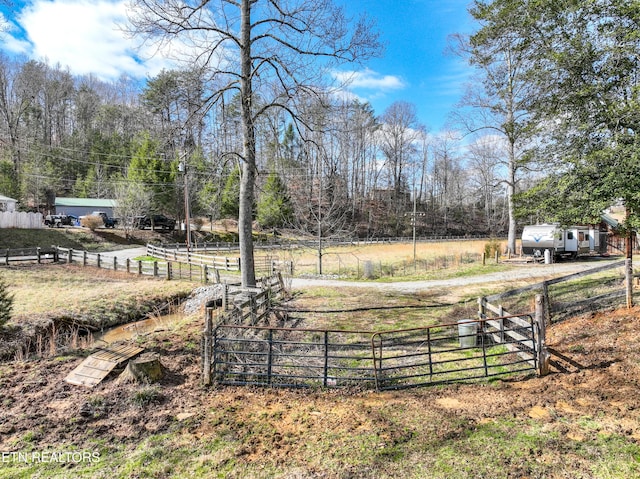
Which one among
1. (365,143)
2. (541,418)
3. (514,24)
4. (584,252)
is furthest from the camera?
(365,143)

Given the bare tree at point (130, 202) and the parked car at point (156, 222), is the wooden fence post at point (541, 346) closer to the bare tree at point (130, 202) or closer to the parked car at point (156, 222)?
the bare tree at point (130, 202)

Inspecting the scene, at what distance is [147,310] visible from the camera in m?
15.1

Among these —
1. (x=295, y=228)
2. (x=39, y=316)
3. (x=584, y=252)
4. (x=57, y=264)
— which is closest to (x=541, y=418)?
(x=39, y=316)

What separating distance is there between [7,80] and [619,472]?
67.1 m

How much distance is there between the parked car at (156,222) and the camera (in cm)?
4281

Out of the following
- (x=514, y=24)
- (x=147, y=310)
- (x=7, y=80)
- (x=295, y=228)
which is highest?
(x=7, y=80)

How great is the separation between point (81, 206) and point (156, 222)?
449 inches


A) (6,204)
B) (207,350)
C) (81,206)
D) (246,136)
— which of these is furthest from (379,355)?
(81,206)

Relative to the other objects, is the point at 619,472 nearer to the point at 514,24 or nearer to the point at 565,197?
the point at 565,197

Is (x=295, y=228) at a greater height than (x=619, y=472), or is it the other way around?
(x=295, y=228)

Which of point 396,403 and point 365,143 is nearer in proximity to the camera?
point 396,403

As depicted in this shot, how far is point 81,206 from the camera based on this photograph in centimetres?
4681

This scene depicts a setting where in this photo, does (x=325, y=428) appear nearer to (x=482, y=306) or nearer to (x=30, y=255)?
(x=482, y=306)

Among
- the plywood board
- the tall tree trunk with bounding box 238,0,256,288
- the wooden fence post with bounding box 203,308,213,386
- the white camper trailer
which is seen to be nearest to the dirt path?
the white camper trailer
